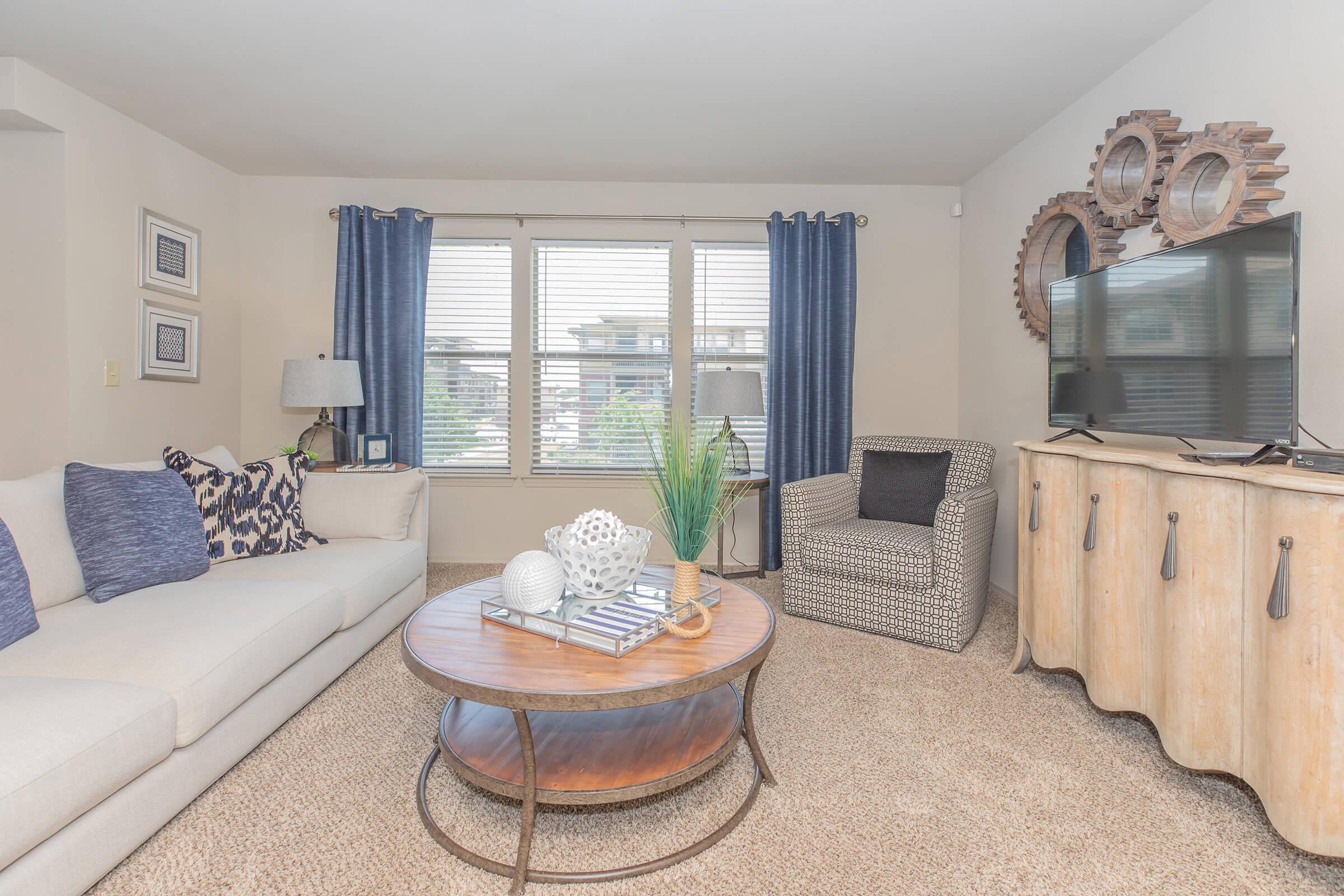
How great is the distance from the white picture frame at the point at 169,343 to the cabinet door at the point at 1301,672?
4.43 m

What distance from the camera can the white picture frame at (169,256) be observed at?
10.6ft

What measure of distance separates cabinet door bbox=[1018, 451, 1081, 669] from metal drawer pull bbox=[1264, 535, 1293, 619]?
0.79 m

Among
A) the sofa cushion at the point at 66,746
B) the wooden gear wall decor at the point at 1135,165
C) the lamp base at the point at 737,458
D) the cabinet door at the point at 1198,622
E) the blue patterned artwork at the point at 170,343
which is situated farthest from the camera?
the lamp base at the point at 737,458

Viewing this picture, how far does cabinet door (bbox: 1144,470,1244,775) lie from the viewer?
5.36 ft

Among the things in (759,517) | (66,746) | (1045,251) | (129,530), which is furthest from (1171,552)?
(129,530)

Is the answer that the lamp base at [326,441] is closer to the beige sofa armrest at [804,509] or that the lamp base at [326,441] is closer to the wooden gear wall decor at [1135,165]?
the beige sofa armrest at [804,509]

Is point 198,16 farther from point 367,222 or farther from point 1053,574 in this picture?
point 1053,574

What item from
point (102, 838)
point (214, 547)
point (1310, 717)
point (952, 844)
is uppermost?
point (214, 547)

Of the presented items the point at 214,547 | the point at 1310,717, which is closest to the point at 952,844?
the point at 1310,717

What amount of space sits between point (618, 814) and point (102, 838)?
1.12m

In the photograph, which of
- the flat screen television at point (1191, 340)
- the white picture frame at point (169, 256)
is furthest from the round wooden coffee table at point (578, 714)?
the white picture frame at point (169, 256)

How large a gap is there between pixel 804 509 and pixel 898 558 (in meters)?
0.50

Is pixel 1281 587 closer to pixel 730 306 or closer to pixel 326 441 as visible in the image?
pixel 730 306

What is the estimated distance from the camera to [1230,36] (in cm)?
221
